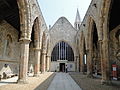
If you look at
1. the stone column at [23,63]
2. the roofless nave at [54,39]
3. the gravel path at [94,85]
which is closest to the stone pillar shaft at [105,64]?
the roofless nave at [54,39]

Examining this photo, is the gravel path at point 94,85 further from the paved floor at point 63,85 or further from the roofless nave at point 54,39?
the roofless nave at point 54,39

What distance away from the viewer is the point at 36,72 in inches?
560

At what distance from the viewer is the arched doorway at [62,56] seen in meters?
28.4

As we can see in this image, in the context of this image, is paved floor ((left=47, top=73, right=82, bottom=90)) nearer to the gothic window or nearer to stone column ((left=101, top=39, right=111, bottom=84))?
stone column ((left=101, top=39, right=111, bottom=84))

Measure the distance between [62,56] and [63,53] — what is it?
634 mm

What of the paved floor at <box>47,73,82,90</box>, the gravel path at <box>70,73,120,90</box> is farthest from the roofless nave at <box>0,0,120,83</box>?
the paved floor at <box>47,73,82,90</box>

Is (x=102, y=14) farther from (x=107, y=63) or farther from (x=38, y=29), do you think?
(x=38, y=29)

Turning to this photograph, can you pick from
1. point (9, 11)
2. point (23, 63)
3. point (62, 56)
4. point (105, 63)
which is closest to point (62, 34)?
point (62, 56)

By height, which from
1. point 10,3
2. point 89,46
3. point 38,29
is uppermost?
point 10,3

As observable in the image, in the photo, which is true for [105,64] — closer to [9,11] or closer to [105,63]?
[105,63]

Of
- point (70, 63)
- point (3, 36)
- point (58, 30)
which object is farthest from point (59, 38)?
point (3, 36)

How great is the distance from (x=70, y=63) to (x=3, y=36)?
57.2 ft

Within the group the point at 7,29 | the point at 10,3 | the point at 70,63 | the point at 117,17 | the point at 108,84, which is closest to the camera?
the point at 108,84

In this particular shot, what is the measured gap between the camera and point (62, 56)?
94.7 ft
